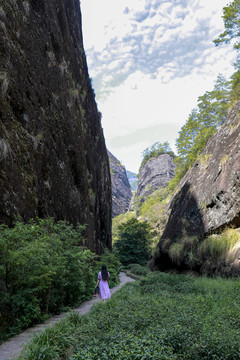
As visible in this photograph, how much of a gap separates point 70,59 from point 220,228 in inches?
621

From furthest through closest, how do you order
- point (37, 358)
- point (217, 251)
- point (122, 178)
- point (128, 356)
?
1. point (122, 178)
2. point (217, 251)
3. point (37, 358)
4. point (128, 356)

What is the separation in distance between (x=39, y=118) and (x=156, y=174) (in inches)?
2581

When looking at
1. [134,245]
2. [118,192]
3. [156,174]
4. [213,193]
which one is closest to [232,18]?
[213,193]

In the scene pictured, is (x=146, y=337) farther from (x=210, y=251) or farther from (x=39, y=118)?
(x=210, y=251)

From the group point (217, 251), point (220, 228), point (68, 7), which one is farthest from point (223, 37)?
point (217, 251)

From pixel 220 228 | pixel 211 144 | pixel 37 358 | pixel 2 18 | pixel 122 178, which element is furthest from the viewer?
pixel 122 178

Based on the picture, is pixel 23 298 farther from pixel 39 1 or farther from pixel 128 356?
pixel 39 1

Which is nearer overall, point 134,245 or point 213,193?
point 213,193

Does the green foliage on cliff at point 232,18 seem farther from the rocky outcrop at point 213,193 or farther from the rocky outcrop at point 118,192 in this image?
the rocky outcrop at point 118,192

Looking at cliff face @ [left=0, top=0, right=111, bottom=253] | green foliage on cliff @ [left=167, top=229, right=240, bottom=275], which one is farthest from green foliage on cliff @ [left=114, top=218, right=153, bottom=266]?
cliff face @ [left=0, top=0, right=111, bottom=253]

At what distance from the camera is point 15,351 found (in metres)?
3.92

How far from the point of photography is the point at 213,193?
1442cm

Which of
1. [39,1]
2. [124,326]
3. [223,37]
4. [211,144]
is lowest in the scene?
[124,326]

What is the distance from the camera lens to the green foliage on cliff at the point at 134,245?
1454 inches
